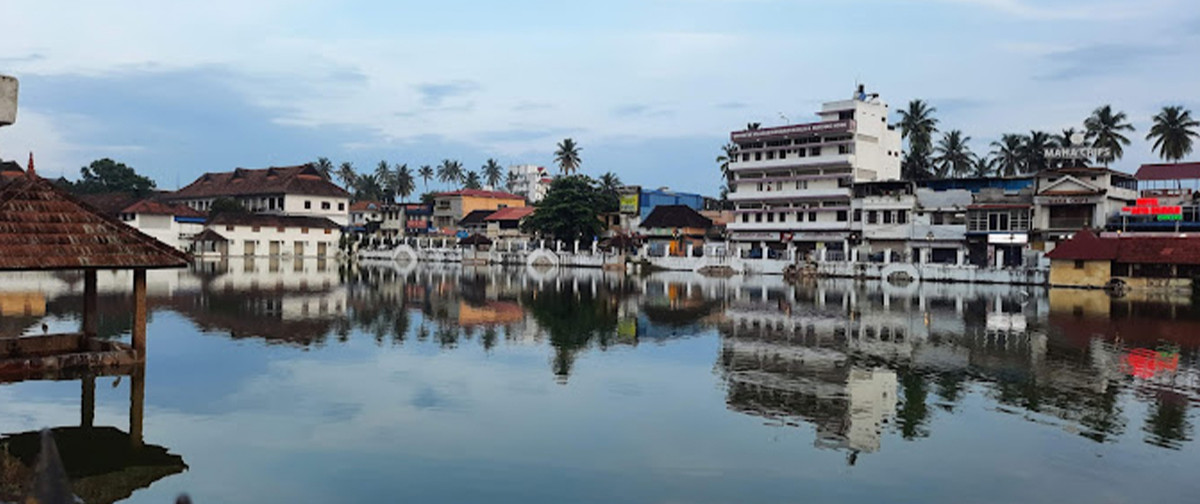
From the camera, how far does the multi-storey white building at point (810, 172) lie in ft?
253

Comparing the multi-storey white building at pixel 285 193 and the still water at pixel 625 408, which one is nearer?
the still water at pixel 625 408

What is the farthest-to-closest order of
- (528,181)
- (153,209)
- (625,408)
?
(528,181)
(153,209)
(625,408)

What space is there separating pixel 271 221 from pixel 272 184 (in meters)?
8.50

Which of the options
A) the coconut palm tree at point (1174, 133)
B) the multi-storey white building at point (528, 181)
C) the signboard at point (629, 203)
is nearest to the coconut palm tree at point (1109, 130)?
the coconut palm tree at point (1174, 133)

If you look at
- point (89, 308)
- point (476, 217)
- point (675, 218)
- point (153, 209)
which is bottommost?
point (89, 308)

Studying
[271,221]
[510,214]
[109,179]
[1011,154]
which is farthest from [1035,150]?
[109,179]

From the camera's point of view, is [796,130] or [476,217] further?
[476,217]

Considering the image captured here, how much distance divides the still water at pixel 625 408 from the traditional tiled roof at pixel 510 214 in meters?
69.2

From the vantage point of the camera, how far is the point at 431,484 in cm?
1123

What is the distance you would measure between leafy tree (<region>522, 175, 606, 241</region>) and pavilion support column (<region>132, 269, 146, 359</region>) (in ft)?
224

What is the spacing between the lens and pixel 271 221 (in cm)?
8925

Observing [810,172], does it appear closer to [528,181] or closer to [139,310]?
[139,310]

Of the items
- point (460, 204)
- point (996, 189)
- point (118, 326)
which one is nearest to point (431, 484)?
point (118, 326)

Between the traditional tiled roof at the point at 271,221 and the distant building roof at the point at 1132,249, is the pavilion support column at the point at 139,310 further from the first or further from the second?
the traditional tiled roof at the point at 271,221
